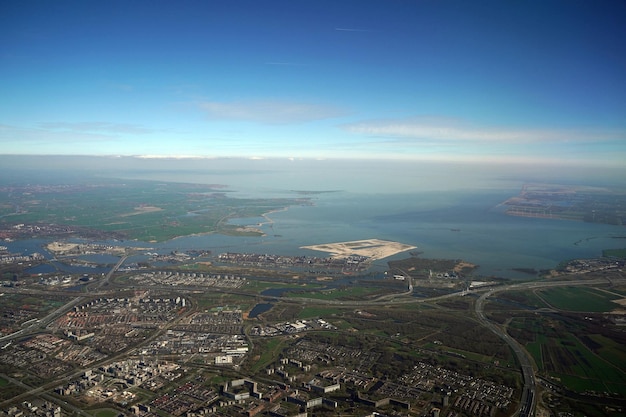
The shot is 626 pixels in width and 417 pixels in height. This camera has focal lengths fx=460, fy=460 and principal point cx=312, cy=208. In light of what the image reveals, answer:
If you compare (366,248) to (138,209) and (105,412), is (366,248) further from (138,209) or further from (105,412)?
(138,209)

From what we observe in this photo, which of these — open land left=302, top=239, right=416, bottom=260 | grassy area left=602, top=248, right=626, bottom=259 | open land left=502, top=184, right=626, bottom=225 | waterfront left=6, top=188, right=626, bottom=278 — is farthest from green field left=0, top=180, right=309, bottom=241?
open land left=502, top=184, right=626, bottom=225

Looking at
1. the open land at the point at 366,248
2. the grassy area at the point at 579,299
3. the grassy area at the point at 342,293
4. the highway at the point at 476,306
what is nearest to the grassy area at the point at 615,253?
the highway at the point at 476,306

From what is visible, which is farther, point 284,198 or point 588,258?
point 284,198

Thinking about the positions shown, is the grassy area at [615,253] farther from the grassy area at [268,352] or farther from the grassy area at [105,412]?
the grassy area at [105,412]

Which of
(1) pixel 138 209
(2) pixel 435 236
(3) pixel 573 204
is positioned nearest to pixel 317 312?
(2) pixel 435 236

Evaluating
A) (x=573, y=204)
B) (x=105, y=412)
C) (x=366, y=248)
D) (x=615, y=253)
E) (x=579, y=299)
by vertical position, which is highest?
(x=573, y=204)

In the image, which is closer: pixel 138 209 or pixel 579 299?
pixel 579 299

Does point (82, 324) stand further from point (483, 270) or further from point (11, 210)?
point (11, 210)

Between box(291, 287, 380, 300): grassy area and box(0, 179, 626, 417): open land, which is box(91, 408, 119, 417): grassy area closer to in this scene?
box(0, 179, 626, 417): open land

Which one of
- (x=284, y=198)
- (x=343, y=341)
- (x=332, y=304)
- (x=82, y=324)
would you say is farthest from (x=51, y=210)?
(x=343, y=341)
